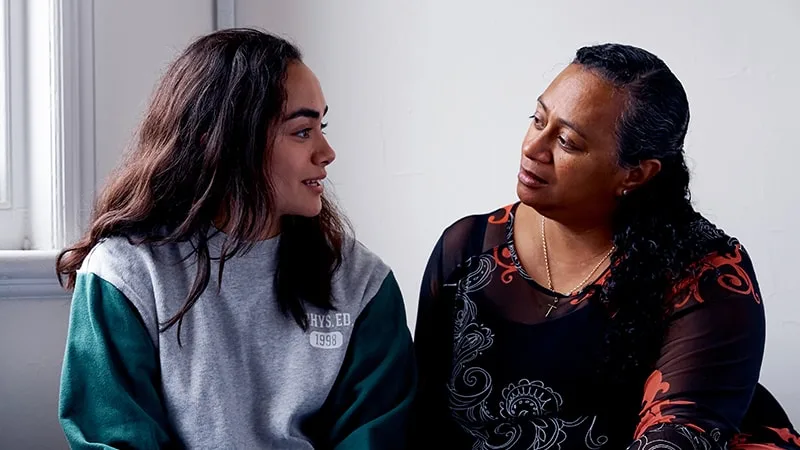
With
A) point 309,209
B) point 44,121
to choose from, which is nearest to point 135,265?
point 309,209

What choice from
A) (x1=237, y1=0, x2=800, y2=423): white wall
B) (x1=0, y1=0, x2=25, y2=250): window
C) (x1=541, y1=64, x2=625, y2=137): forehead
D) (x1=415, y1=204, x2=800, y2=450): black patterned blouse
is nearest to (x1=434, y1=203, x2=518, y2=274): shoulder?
(x1=415, y1=204, x2=800, y2=450): black patterned blouse

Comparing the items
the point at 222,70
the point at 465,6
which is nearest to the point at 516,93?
the point at 465,6

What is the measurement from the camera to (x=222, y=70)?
4.47 feet

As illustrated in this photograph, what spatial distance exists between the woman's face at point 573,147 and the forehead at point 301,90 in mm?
323

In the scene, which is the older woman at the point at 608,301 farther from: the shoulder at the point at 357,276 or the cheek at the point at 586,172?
the shoulder at the point at 357,276

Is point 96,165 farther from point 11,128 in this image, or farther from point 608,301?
point 608,301

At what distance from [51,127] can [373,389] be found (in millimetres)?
728

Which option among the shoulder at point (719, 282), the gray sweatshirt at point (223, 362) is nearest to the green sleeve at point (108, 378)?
the gray sweatshirt at point (223, 362)

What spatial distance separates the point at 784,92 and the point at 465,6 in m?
0.62

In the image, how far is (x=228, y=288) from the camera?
1367 millimetres

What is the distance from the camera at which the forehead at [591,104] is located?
1.43 metres

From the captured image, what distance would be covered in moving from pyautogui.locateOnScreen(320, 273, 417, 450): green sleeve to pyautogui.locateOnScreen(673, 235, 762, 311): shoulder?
0.41 m

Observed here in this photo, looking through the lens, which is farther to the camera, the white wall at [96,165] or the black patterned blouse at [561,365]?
the white wall at [96,165]

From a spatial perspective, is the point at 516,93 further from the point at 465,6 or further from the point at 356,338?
the point at 356,338
